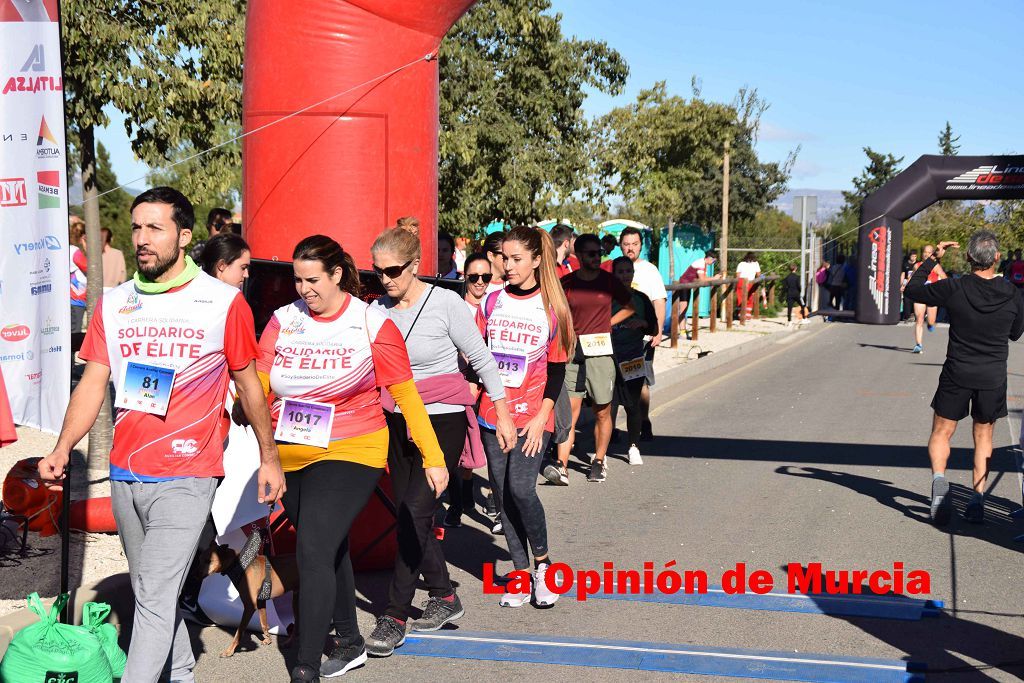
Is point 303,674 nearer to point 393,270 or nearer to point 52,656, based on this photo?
point 52,656

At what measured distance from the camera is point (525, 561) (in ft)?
20.6

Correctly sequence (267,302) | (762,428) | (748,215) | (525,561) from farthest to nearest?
(748,215) < (762,428) < (267,302) < (525,561)

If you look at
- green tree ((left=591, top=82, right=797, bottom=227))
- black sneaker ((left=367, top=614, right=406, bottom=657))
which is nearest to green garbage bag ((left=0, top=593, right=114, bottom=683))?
black sneaker ((left=367, top=614, right=406, bottom=657))

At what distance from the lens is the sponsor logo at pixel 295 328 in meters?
4.91

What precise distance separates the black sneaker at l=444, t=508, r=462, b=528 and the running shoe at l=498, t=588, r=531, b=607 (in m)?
1.86

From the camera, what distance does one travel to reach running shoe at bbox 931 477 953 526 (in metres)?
7.94

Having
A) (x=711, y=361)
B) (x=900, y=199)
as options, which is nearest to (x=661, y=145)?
(x=711, y=361)

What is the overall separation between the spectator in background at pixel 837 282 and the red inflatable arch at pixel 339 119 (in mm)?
25714

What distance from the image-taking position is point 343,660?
517 cm

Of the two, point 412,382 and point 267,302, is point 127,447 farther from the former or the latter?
point 267,302

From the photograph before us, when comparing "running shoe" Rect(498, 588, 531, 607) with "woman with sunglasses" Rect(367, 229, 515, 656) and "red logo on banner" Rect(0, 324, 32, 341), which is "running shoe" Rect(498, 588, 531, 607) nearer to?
"woman with sunglasses" Rect(367, 229, 515, 656)

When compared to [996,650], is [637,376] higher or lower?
higher

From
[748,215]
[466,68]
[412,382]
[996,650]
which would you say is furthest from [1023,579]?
[748,215]

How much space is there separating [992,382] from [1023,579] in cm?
165
